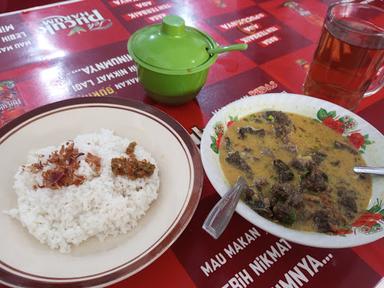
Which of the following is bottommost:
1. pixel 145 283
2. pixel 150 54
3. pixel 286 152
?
pixel 145 283

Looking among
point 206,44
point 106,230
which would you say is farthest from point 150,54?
point 106,230

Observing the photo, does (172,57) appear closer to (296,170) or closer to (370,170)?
(296,170)

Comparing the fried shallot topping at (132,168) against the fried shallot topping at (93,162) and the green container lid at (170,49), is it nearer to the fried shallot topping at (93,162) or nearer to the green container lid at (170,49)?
the fried shallot topping at (93,162)

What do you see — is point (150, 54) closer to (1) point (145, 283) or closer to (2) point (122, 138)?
(2) point (122, 138)

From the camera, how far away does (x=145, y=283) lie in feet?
3.27

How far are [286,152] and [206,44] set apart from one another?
558mm

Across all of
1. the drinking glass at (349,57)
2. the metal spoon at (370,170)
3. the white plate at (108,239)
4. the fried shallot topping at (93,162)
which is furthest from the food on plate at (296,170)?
the fried shallot topping at (93,162)

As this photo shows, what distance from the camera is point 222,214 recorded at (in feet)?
3.34

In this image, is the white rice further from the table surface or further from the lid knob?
the lid knob

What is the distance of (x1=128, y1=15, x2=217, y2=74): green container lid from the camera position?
1387 mm

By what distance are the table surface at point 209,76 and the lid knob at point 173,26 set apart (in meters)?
0.32

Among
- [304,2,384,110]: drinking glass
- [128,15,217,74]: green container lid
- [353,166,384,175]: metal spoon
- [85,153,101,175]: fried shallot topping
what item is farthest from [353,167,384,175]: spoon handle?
[85,153,101,175]: fried shallot topping

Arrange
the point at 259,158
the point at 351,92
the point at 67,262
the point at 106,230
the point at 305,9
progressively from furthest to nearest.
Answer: the point at 305,9 → the point at 351,92 → the point at 259,158 → the point at 106,230 → the point at 67,262

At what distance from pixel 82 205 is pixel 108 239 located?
140 mm
